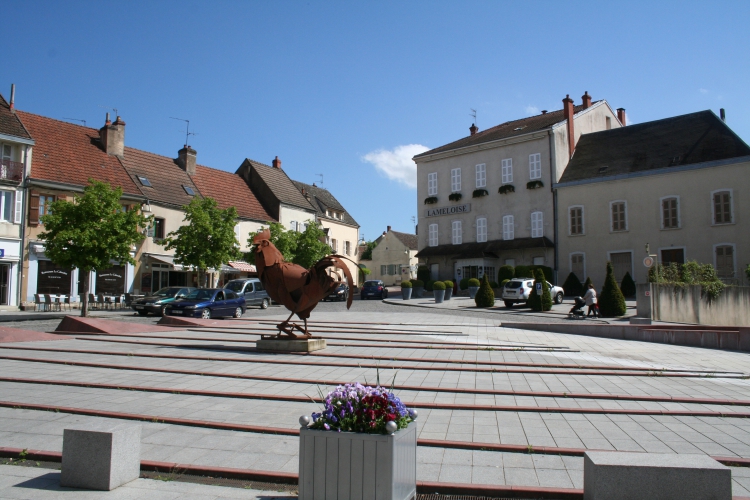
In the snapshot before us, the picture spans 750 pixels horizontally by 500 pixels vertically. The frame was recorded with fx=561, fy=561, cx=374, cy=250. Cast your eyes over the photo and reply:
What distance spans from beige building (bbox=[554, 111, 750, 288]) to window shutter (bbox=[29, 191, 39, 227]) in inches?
1277

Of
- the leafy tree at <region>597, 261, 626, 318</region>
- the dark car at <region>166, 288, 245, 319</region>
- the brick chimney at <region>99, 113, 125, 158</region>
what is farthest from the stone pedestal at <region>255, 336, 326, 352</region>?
the brick chimney at <region>99, 113, 125, 158</region>

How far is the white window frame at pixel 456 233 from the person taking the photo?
4466 cm

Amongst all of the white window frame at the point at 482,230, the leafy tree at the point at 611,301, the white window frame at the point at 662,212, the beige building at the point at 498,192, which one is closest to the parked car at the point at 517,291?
the leafy tree at the point at 611,301

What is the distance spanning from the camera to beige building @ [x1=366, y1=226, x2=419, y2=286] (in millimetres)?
71000

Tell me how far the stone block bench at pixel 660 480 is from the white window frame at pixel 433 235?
4207 cm

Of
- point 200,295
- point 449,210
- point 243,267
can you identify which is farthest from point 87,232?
point 449,210

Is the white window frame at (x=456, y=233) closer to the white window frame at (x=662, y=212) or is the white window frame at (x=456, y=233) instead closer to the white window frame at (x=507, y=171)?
the white window frame at (x=507, y=171)

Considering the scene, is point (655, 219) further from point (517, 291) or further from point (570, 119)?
point (517, 291)

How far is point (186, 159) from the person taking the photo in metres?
43.4

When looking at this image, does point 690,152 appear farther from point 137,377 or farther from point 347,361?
point 137,377

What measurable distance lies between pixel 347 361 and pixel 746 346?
11968 mm

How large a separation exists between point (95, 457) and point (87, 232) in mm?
22132

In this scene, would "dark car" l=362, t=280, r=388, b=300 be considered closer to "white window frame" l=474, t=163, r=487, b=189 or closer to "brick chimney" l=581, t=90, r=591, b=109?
"white window frame" l=474, t=163, r=487, b=189

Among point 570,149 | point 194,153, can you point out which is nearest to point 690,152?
point 570,149
